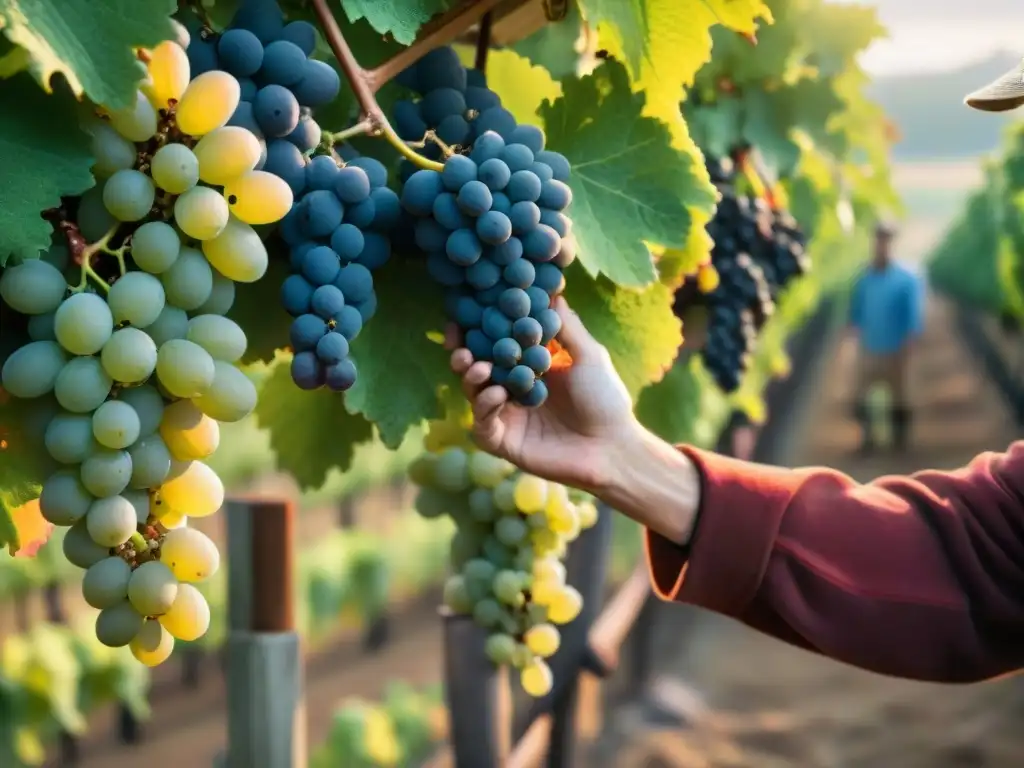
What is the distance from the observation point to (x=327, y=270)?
0.71 metres

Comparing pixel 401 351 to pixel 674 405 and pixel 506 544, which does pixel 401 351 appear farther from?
pixel 674 405

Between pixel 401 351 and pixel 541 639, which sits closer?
pixel 401 351

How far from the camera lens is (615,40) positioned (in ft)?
2.73

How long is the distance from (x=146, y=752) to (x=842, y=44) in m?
3.66

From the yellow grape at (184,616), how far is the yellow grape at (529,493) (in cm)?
68

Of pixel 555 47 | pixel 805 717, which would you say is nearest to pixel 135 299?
pixel 555 47

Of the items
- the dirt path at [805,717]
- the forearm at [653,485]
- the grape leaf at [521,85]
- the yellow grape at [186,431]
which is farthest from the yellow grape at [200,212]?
the dirt path at [805,717]

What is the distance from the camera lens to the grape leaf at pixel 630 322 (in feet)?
3.10

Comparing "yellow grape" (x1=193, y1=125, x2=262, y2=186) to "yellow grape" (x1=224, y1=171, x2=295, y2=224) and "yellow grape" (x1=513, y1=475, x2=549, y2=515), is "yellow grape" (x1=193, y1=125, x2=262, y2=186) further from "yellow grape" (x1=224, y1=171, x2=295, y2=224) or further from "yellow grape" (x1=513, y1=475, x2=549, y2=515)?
"yellow grape" (x1=513, y1=475, x2=549, y2=515)

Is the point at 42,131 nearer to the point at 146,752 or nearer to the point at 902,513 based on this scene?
the point at 902,513

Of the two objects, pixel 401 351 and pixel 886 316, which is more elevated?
pixel 401 351

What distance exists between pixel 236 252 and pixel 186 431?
0.11 meters

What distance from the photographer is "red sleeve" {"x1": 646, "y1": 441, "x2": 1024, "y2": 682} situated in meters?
1.26

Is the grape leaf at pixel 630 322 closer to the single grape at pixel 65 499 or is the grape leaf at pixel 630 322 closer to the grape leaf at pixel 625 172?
the grape leaf at pixel 625 172
